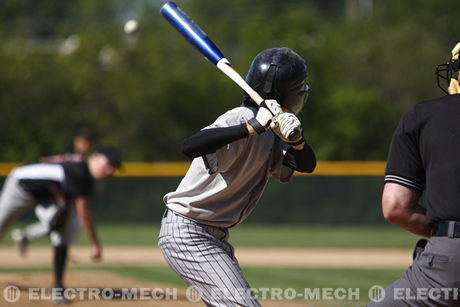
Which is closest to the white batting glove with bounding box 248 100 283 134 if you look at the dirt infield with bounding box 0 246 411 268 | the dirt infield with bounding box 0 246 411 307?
the dirt infield with bounding box 0 246 411 307

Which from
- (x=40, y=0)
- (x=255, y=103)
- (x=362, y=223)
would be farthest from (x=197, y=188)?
(x=40, y=0)

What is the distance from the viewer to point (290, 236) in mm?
16016

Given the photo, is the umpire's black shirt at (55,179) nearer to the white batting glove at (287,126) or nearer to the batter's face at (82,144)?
the batter's face at (82,144)

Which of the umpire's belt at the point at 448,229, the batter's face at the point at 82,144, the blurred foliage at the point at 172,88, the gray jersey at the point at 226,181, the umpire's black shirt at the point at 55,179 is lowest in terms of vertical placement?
the umpire's belt at the point at 448,229

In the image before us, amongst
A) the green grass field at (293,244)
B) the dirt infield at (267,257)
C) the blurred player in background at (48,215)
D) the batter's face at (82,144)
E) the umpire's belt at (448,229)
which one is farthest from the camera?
the dirt infield at (267,257)

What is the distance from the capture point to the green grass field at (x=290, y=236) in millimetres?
14414

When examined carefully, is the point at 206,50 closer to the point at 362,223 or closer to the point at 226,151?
the point at 226,151

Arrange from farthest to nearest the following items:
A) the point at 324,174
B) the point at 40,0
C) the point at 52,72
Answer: the point at 40,0 → the point at 52,72 → the point at 324,174

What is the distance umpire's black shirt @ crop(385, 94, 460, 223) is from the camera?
9.52 ft

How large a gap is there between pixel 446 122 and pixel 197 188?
1.17m

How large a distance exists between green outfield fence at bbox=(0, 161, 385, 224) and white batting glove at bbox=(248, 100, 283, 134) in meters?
13.2

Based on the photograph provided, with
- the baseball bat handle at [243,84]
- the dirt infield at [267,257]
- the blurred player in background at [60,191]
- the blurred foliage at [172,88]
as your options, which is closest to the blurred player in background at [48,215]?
the blurred player in background at [60,191]

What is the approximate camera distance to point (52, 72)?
27453 millimetres

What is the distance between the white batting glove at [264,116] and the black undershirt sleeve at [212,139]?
5cm
